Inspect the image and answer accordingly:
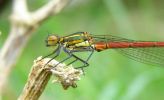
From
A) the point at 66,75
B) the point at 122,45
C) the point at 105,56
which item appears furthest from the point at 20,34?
the point at 105,56

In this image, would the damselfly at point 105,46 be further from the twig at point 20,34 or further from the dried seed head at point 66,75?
the dried seed head at point 66,75

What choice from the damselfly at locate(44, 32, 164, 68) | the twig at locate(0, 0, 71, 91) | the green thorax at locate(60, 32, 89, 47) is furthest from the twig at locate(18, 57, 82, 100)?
the twig at locate(0, 0, 71, 91)

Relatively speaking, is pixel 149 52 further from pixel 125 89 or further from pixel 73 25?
pixel 73 25

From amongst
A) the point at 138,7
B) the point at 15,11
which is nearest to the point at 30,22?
the point at 15,11

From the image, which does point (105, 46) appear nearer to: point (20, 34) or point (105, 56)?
point (20, 34)

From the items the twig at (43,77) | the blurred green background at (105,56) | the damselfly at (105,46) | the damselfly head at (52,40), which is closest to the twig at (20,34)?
the damselfly at (105,46)

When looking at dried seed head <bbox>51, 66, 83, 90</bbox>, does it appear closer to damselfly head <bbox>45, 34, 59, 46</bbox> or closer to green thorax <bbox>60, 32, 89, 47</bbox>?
damselfly head <bbox>45, 34, 59, 46</bbox>
